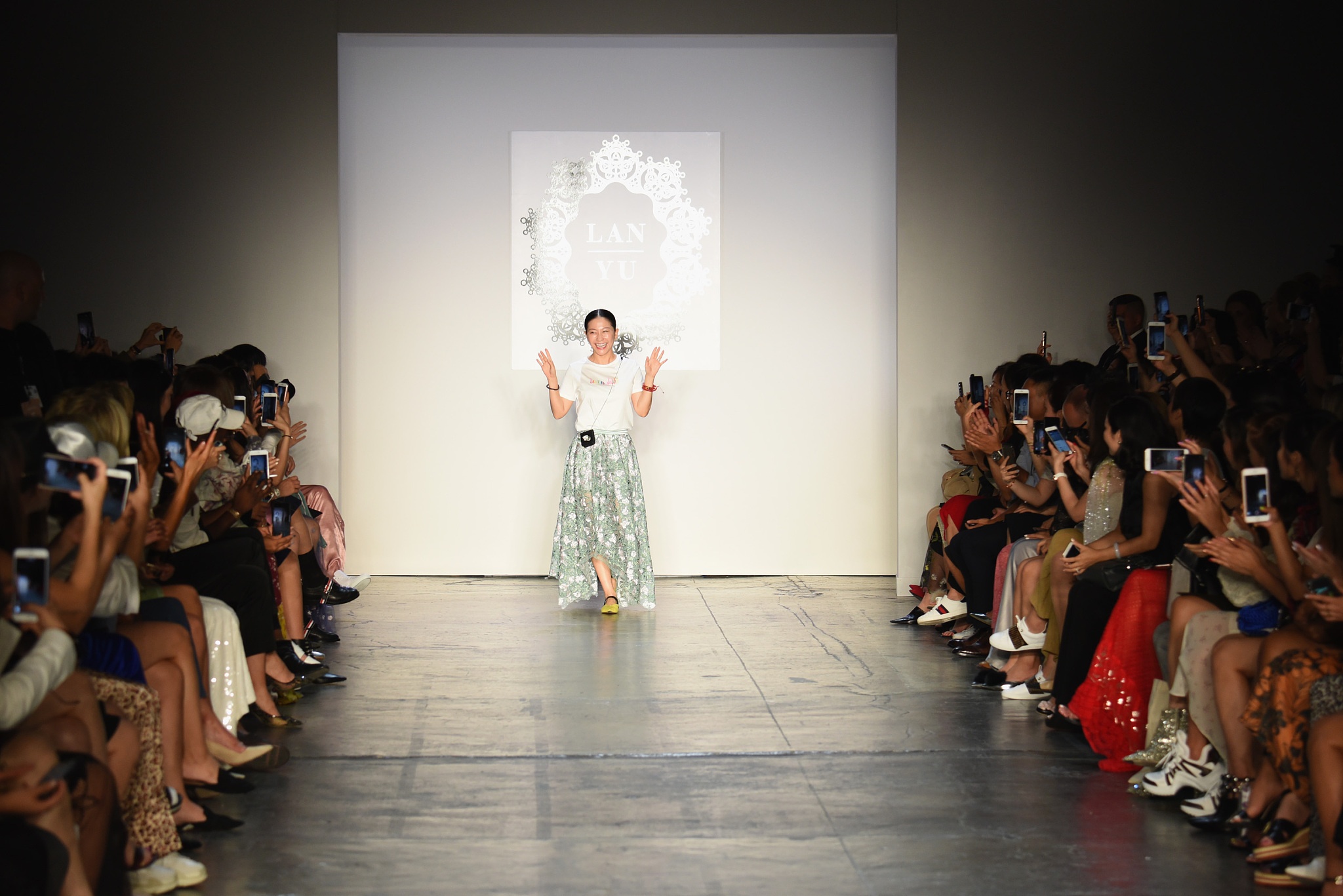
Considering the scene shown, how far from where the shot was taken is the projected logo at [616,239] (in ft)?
Result: 22.4

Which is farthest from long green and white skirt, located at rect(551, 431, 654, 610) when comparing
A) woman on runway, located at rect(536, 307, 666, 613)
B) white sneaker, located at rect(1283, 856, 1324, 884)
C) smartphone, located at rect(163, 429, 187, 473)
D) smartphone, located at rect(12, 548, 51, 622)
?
smartphone, located at rect(12, 548, 51, 622)

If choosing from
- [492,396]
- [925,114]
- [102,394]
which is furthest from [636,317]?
[102,394]

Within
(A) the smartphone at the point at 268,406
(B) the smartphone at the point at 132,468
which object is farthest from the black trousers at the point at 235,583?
(A) the smartphone at the point at 268,406

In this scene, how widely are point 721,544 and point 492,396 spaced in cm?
144

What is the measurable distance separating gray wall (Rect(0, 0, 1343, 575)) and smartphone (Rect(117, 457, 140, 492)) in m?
3.68

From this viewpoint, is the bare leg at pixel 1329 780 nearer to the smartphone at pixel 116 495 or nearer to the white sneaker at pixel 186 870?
the white sneaker at pixel 186 870

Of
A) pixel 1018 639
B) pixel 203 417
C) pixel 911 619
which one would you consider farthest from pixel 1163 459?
pixel 203 417

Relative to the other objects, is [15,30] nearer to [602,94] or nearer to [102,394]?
[602,94]

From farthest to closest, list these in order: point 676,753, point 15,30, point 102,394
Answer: point 15,30
point 676,753
point 102,394

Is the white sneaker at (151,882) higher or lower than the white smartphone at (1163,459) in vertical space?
lower

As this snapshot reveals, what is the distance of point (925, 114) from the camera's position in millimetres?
6410

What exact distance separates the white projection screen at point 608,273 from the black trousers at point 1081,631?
306 cm

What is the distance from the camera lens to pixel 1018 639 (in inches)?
176

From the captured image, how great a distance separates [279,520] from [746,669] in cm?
170
